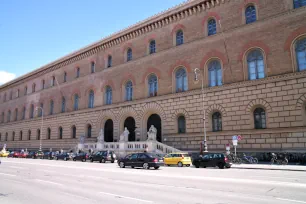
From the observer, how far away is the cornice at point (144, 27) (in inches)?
1175

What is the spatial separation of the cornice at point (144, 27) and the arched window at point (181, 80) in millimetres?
6455

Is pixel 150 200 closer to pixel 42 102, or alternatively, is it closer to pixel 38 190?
pixel 38 190

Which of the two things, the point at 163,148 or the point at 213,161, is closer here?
the point at 213,161

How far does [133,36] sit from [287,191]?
30.6 m

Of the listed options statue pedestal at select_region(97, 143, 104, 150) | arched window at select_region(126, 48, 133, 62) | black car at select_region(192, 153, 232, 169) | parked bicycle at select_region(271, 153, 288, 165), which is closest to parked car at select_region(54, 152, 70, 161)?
statue pedestal at select_region(97, 143, 104, 150)

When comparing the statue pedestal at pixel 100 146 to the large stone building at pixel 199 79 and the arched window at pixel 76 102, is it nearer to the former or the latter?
the large stone building at pixel 199 79

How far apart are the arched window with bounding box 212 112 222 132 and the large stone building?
104 mm

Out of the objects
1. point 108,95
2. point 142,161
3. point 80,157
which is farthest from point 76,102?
point 142,161

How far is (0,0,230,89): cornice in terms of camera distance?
97.9ft

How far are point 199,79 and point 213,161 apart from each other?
10526mm

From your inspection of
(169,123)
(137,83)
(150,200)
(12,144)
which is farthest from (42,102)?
(150,200)

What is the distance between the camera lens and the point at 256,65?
1009 inches

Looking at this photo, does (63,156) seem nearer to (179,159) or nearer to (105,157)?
(105,157)

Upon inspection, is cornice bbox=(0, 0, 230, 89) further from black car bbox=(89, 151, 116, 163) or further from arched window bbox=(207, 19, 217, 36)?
black car bbox=(89, 151, 116, 163)
